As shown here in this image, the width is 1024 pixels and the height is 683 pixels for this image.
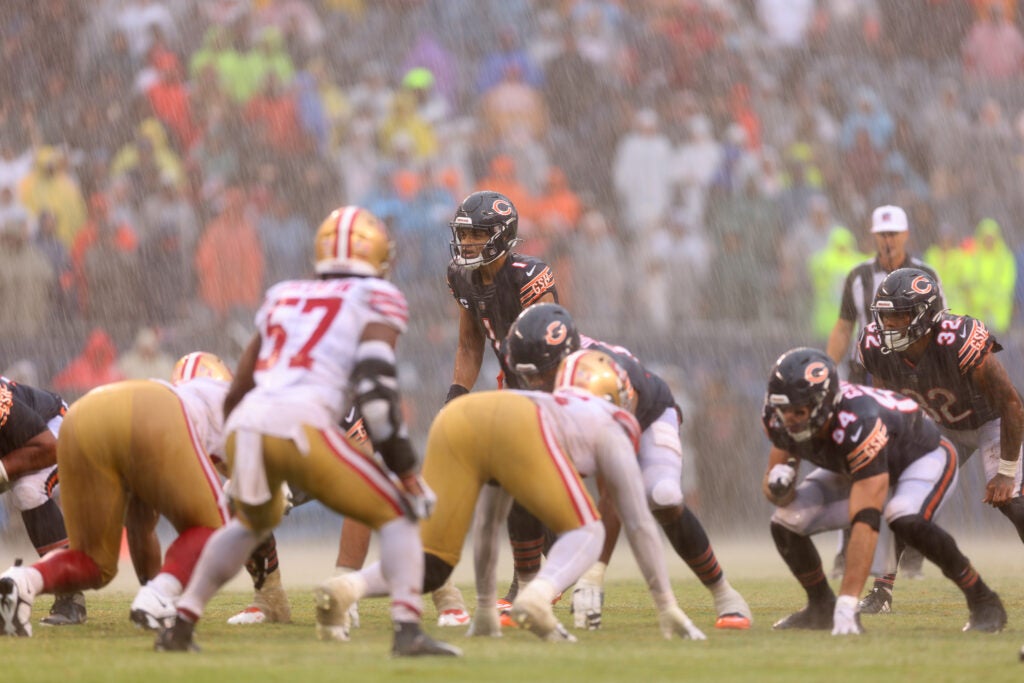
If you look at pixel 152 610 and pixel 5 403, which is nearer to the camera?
pixel 152 610

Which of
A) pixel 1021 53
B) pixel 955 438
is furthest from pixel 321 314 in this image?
pixel 1021 53

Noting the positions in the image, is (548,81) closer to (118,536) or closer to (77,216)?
(77,216)

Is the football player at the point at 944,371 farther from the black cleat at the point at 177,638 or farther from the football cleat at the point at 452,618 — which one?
the black cleat at the point at 177,638

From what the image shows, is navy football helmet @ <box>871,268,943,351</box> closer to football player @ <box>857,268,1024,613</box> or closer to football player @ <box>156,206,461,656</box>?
football player @ <box>857,268,1024,613</box>

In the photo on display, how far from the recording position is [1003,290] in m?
Result: 16.0

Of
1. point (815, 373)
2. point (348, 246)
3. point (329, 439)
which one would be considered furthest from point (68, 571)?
point (815, 373)

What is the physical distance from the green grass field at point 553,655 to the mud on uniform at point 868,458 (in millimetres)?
615

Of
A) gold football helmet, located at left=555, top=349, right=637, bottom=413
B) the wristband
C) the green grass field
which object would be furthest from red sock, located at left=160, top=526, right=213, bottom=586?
the wristband

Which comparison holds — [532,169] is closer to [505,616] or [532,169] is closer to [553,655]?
[505,616]

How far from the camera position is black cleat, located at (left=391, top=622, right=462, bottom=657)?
241 inches

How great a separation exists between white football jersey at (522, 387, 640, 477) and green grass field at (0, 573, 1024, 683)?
31.8 inches

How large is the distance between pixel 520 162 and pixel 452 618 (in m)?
9.58

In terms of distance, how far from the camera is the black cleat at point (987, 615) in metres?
7.85

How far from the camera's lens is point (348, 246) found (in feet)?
20.8
